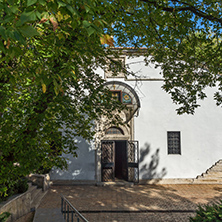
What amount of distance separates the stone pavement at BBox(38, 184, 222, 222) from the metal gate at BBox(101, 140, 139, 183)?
2.78 feet

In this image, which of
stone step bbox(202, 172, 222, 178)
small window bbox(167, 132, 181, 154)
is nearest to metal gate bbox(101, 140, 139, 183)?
small window bbox(167, 132, 181, 154)

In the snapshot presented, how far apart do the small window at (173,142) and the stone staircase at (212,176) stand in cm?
208

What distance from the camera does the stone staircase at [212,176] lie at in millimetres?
14930

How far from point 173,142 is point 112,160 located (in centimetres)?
419

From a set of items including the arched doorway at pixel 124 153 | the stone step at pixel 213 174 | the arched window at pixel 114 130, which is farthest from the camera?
the arched window at pixel 114 130

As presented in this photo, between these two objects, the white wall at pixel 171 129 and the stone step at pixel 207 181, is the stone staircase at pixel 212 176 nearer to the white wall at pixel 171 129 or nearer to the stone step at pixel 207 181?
the stone step at pixel 207 181

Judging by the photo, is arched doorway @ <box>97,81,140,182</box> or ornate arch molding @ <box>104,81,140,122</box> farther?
arched doorway @ <box>97,81,140,182</box>

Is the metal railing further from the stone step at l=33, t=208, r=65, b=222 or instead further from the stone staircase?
the stone staircase

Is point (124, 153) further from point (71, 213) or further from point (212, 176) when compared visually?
point (71, 213)

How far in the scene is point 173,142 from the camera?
50.5 ft

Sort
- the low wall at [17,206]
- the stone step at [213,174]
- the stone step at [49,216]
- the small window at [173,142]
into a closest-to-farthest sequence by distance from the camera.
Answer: the low wall at [17,206], the stone step at [49,216], the stone step at [213,174], the small window at [173,142]

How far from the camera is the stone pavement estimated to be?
9.41 meters

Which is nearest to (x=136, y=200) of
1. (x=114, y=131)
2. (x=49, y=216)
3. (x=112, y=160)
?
(x=112, y=160)

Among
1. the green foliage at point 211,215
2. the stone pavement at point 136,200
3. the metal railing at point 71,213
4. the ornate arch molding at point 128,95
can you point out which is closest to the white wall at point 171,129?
the stone pavement at point 136,200
